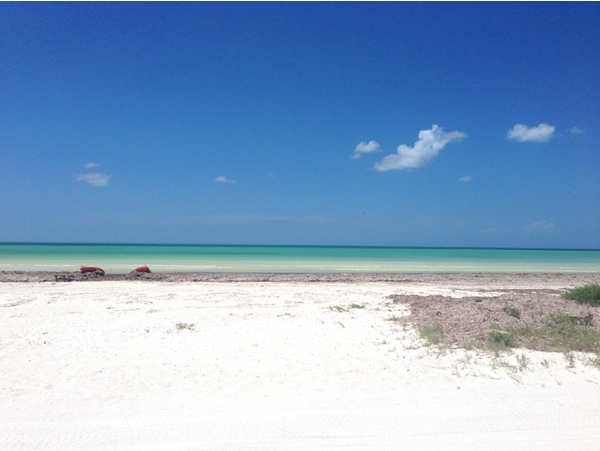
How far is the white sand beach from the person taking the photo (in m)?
5.09

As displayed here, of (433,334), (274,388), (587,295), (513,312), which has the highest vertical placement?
(587,295)

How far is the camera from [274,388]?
657 centimetres

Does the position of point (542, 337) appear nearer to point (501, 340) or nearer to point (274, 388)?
point (501, 340)

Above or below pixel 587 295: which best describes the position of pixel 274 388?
below

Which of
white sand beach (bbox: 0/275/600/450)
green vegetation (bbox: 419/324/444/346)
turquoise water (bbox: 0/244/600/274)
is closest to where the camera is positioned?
white sand beach (bbox: 0/275/600/450)

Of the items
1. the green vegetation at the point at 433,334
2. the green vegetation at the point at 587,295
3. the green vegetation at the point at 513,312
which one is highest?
the green vegetation at the point at 587,295

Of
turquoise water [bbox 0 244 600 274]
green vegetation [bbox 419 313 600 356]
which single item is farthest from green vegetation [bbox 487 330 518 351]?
turquoise water [bbox 0 244 600 274]

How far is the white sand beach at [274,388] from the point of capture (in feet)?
16.7

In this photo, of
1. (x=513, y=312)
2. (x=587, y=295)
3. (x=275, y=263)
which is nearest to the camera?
(x=513, y=312)

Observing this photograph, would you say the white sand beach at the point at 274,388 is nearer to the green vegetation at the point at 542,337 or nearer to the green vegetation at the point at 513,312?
the green vegetation at the point at 542,337

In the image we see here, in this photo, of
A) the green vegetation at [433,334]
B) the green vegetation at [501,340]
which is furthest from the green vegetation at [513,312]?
the green vegetation at [433,334]

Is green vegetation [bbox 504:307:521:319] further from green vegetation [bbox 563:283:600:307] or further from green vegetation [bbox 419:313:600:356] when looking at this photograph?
green vegetation [bbox 563:283:600:307]

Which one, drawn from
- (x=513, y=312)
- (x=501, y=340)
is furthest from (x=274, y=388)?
(x=513, y=312)

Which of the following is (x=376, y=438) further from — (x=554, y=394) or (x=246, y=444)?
(x=554, y=394)
